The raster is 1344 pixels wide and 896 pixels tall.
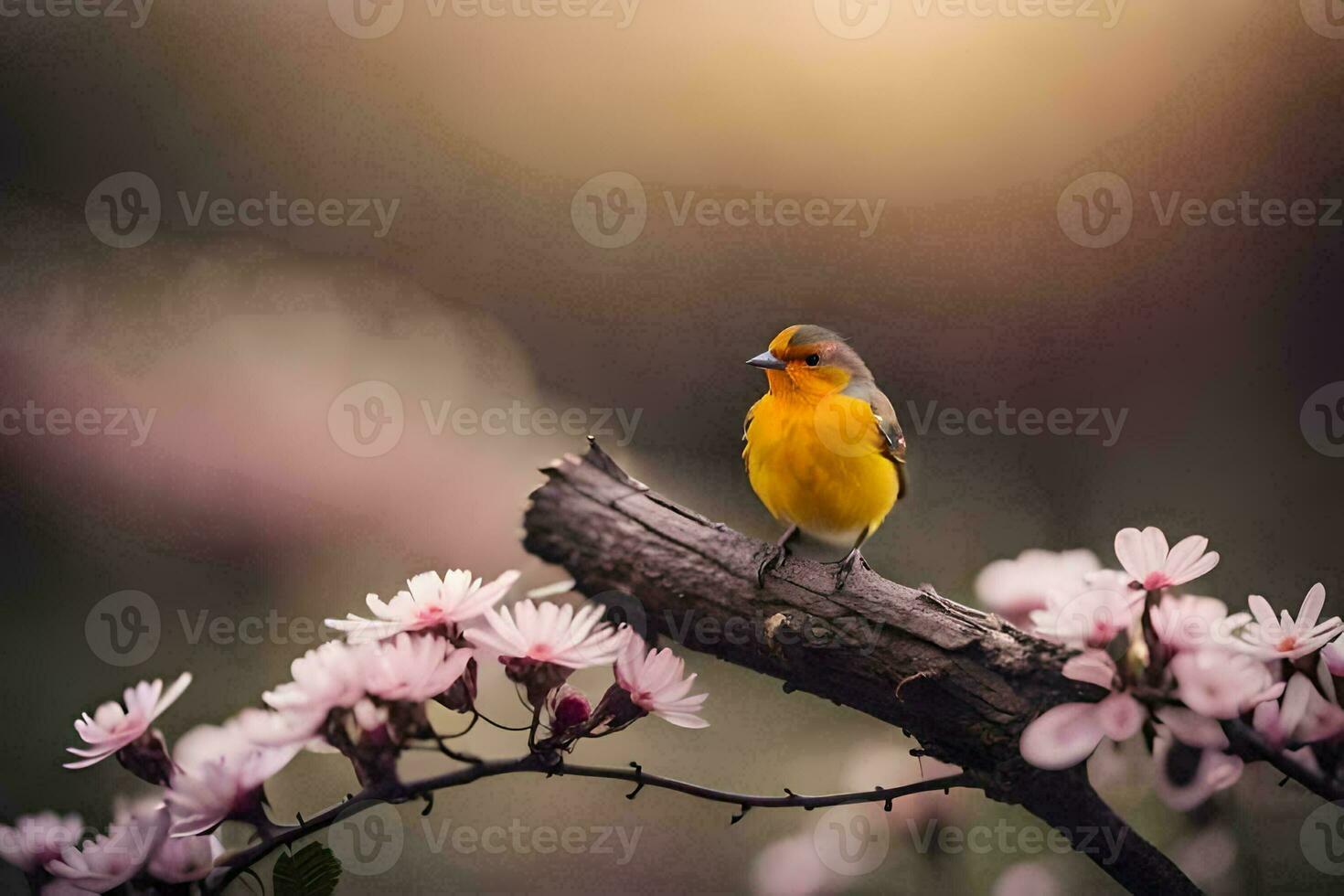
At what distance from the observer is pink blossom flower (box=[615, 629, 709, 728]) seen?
0.57 metres

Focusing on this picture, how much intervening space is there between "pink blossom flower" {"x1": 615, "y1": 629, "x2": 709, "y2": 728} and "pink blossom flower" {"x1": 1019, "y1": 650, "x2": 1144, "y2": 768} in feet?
0.66

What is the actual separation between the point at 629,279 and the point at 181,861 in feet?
2.83

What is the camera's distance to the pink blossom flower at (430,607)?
1.86 feet

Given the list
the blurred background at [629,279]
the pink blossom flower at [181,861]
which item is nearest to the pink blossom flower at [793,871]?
the blurred background at [629,279]

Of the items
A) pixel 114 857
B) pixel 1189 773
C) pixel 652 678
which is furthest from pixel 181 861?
pixel 1189 773

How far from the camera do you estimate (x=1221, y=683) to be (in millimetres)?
540

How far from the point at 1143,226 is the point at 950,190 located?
9.1 inches

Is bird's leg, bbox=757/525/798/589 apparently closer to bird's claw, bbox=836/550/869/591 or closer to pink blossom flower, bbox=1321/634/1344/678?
bird's claw, bbox=836/550/869/591

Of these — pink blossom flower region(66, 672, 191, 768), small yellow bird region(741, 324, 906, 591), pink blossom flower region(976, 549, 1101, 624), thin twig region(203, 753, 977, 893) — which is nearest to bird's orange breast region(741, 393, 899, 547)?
small yellow bird region(741, 324, 906, 591)

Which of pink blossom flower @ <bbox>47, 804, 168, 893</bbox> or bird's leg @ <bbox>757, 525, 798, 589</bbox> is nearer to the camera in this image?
pink blossom flower @ <bbox>47, 804, 168, 893</bbox>

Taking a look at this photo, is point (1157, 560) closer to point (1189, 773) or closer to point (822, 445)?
point (1189, 773)

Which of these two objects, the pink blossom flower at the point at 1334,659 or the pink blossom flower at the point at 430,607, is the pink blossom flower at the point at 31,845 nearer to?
the pink blossom flower at the point at 430,607

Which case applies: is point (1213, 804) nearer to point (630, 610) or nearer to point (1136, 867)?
point (1136, 867)

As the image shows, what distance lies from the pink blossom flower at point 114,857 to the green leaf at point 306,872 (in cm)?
7
